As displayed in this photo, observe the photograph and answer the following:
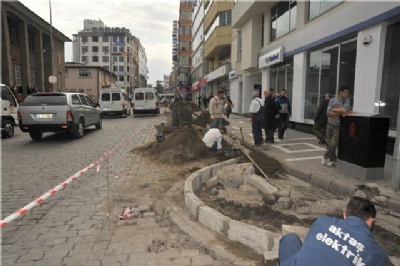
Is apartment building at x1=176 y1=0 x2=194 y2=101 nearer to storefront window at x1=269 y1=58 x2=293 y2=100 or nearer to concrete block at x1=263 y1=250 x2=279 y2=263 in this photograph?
storefront window at x1=269 y1=58 x2=293 y2=100

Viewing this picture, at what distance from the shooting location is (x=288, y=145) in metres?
9.94

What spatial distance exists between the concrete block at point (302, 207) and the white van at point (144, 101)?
75.5 ft

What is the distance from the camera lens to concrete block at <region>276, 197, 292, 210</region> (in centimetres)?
458

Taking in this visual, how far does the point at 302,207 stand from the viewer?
468 centimetres

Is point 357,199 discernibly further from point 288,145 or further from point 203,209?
point 288,145

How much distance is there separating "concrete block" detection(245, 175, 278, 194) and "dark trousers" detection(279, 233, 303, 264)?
2.37 m

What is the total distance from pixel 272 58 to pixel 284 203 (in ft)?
42.9

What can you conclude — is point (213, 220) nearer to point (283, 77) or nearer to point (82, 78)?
point (283, 77)

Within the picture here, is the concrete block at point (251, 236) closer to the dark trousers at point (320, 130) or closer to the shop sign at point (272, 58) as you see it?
the dark trousers at point (320, 130)

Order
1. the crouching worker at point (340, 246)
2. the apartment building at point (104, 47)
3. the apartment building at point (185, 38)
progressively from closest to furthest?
the crouching worker at point (340, 246) < the apartment building at point (185, 38) < the apartment building at point (104, 47)

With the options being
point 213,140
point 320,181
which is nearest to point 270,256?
point 320,181

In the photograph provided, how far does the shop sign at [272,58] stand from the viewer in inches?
606

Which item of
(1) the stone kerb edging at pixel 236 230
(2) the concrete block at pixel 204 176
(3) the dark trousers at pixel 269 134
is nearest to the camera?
(1) the stone kerb edging at pixel 236 230

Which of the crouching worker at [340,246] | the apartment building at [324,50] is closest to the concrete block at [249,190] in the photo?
the crouching worker at [340,246]
